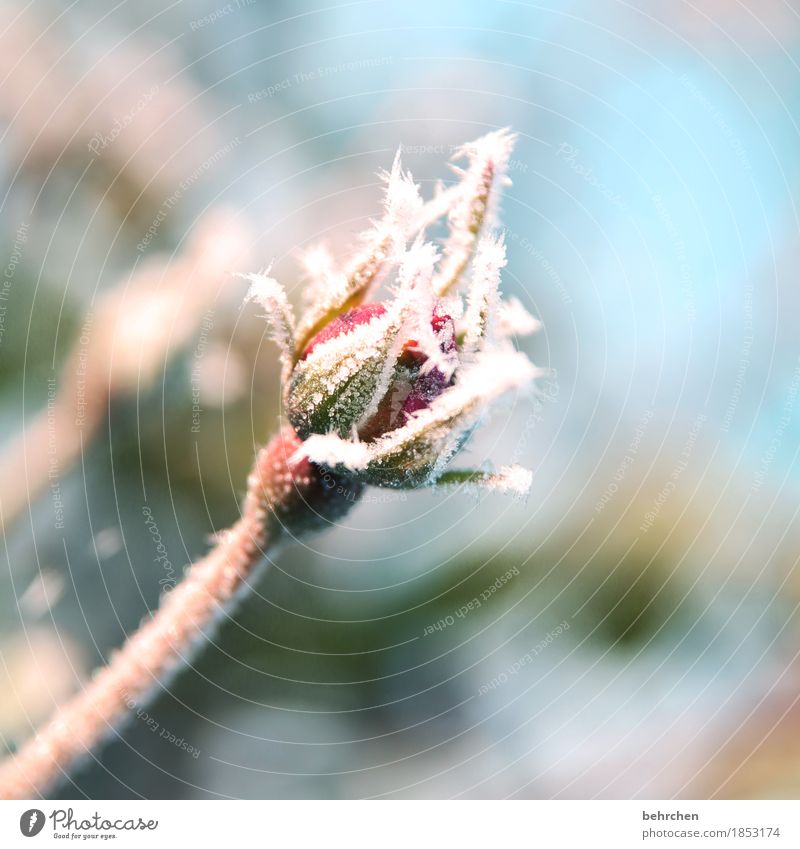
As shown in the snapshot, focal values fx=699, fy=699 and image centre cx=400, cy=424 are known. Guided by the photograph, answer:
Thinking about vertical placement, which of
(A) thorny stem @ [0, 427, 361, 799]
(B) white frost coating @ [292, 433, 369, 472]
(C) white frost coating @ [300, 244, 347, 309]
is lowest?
(A) thorny stem @ [0, 427, 361, 799]

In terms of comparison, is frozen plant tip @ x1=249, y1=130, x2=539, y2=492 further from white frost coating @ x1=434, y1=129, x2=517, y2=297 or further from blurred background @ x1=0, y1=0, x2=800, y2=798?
blurred background @ x1=0, y1=0, x2=800, y2=798

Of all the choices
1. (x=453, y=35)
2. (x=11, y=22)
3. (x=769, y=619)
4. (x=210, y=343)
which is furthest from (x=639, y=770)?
(x=11, y=22)

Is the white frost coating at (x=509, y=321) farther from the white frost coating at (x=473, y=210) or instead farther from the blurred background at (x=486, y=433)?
the blurred background at (x=486, y=433)

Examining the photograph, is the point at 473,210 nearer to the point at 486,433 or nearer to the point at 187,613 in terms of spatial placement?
the point at 486,433

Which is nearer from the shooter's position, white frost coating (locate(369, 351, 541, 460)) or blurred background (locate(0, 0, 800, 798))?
white frost coating (locate(369, 351, 541, 460))
